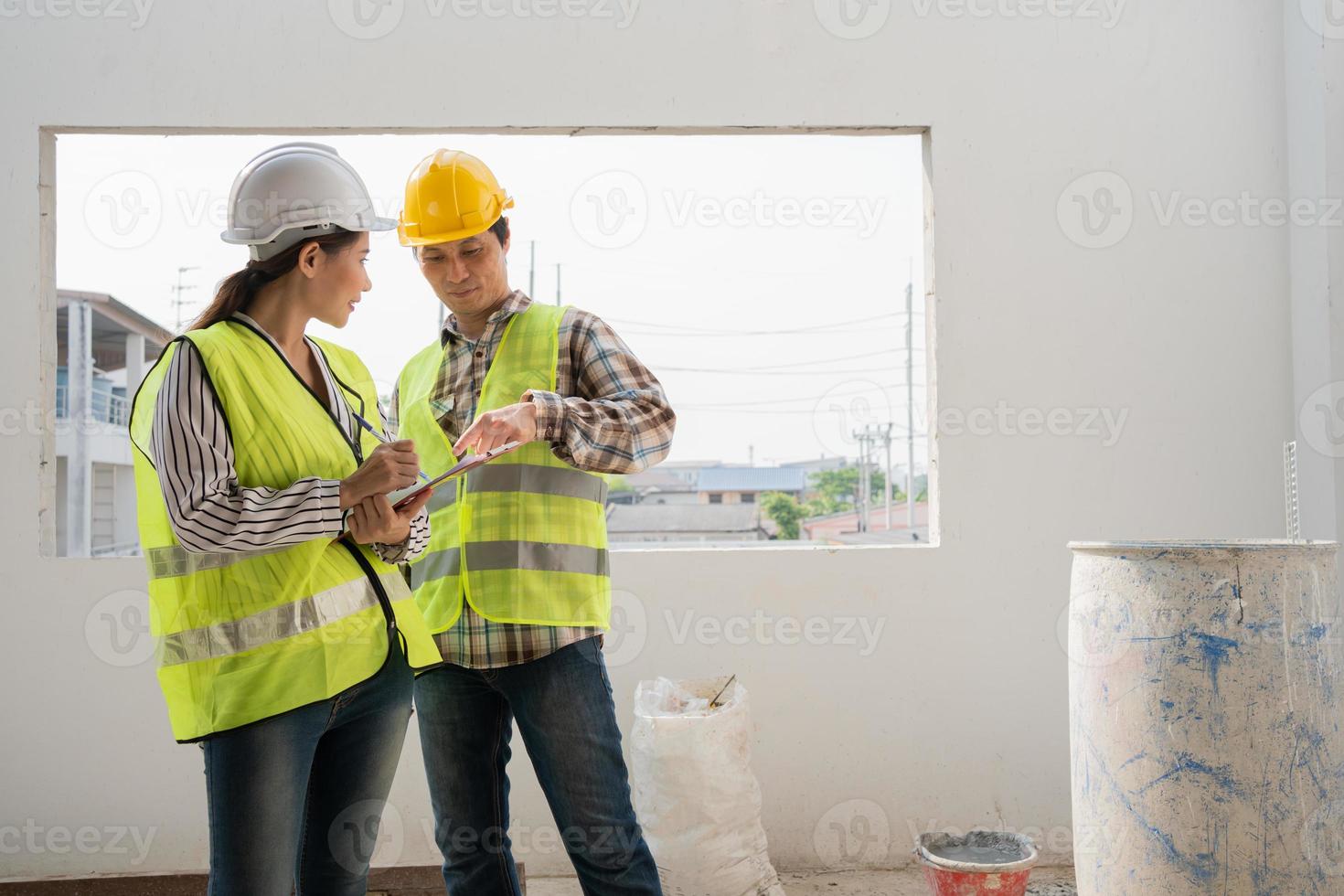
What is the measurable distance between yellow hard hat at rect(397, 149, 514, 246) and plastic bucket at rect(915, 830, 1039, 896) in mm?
2013

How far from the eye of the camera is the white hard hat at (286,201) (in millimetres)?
1516

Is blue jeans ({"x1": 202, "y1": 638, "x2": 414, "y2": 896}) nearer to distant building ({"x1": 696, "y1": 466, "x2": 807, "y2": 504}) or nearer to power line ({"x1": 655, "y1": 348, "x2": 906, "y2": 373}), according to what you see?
power line ({"x1": 655, "y1": 348, "x2": 906, "y2": 373})

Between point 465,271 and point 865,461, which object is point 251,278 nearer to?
point 465,271

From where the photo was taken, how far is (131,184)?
3.30m

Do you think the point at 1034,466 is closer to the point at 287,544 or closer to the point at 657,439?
the point at 657,439

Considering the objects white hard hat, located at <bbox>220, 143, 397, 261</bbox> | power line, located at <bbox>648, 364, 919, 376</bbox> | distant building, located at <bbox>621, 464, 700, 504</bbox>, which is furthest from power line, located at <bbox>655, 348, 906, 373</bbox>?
distant building, located at <bbox>621, 464, 700, 504</bbox>

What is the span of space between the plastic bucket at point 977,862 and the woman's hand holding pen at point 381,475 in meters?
1.97

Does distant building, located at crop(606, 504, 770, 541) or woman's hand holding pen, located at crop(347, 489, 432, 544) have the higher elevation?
woman's hand holding pen, located at crop(347, 489, 432, 544)

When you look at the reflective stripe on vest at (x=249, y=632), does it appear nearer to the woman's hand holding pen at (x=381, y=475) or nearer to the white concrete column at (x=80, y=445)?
the woman's hand holding pen at (x=381, y=475)

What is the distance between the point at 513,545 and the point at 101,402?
68.1ft

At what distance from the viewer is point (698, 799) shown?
278 centimetres

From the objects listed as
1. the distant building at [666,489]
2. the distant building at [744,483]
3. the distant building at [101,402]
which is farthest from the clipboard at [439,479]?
the distant building at [744,483]

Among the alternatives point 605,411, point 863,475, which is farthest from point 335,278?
point 863,475

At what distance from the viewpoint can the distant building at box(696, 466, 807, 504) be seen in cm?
2408
